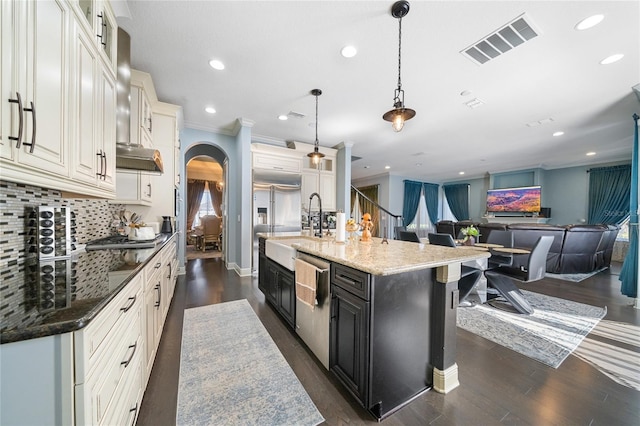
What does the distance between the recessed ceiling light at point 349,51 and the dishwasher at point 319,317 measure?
2.13m

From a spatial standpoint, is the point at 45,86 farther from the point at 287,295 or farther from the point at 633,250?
the point at 633,250

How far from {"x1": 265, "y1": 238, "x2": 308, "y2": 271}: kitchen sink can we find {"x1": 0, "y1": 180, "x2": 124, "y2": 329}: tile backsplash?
136 centimetres

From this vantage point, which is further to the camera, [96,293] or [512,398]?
[512,398]

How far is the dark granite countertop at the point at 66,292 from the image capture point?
0.65m

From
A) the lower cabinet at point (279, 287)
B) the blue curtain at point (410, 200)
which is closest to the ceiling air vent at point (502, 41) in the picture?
the lower cabinet at point (279, 287)

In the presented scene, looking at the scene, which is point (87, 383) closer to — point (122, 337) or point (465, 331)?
point (122, 337)

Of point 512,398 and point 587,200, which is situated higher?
point 587,200

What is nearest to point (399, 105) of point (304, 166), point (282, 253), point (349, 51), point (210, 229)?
point (349, 51)

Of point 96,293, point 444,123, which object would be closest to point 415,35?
point 444,123

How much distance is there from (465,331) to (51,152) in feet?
11.2

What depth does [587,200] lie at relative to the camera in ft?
22.6

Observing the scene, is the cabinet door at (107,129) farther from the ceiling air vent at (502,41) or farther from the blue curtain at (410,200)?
the blue curtain at (410,200)

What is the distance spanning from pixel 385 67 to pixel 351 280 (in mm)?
2499

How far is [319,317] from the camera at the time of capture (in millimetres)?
1802
